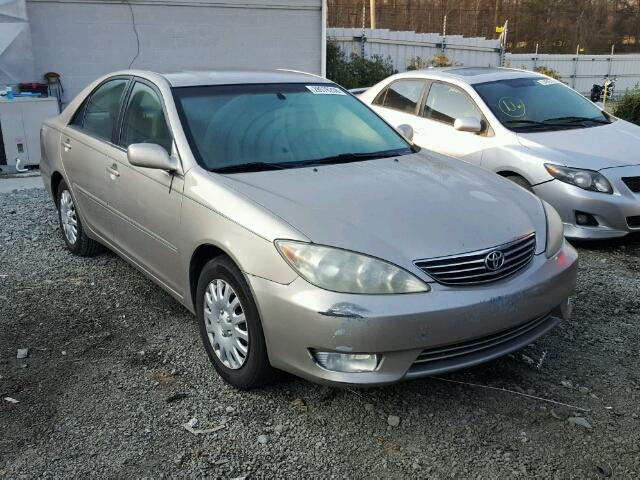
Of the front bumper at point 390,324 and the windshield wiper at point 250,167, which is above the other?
the windshield wiper at point 250,167

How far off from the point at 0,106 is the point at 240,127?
6.13 meters

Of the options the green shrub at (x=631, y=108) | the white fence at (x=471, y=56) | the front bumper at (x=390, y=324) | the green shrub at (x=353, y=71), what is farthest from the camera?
the white fence at (x=471, y=56)

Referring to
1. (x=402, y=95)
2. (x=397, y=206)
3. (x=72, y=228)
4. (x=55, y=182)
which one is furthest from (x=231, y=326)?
(x=402, y=95)

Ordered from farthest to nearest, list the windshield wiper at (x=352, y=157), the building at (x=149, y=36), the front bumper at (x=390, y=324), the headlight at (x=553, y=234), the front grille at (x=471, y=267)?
the building at (x=149, y=36) → the windshield wiper at (x=352, y=157) → the headlight at (x=553, y=234) → the front grille at (x=471, y=267) → the front bumper at (x=390, y=324)

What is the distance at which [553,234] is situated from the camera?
11.5 ft

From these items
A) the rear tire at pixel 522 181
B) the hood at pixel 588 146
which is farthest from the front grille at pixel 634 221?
the rear tire at pixel 522 181

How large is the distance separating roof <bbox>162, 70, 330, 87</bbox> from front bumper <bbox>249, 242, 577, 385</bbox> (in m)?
1.71

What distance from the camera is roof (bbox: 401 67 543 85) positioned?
6788 mm

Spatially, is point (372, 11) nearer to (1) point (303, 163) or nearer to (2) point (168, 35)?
(2) point (168, 35)

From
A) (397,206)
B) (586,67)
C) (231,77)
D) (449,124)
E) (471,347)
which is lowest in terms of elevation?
(586,67)

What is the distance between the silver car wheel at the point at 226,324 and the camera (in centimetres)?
326

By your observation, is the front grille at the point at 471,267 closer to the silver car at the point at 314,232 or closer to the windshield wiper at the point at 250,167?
the silver car at the point at 314,232

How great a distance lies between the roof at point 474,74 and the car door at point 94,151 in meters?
3.59

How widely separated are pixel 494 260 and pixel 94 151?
299cm
